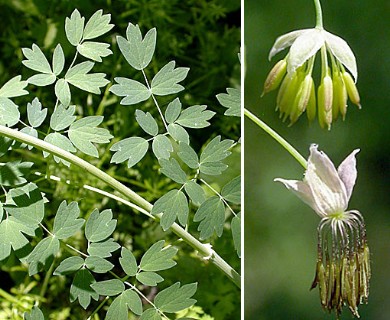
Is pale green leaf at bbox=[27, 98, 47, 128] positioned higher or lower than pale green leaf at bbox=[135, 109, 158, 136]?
lower

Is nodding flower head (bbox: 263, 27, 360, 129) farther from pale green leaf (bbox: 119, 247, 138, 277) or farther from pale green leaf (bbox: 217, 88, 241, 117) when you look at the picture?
pale green leaf (bbox: 119, 247, 138, 277)

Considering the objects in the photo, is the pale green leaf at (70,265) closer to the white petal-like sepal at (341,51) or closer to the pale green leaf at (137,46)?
the pale green leaf at (137,46)

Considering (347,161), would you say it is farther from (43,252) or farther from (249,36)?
(43,252)

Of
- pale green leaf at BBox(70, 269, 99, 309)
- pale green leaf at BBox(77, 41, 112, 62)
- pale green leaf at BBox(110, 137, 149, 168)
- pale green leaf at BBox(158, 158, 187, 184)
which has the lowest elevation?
pale green leaf at BBox(70, 269, 99, 309)

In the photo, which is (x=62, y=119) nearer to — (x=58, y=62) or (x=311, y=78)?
(x=58, y=62)

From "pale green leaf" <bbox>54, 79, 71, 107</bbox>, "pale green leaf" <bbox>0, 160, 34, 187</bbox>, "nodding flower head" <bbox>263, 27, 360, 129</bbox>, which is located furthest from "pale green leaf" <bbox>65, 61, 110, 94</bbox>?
"nodding flower head" <bbox>263, 27, 360, 129</bbox>

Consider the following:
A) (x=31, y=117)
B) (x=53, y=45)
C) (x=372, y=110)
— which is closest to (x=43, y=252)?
(x=31, y=117)

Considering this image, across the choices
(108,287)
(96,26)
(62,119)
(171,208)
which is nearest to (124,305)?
(108,287)
